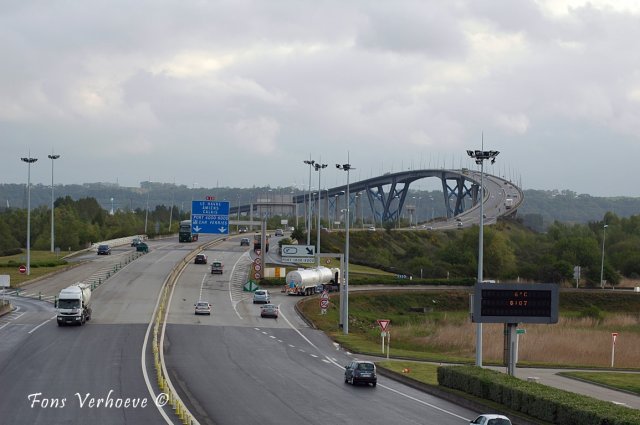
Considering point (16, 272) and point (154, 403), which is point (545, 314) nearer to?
point (154, 403)

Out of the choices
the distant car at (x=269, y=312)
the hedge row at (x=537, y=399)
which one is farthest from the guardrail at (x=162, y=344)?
the hedge row at (x=537, y=399)

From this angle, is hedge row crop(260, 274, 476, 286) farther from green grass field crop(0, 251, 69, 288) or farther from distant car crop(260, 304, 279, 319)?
green grass field crop(0, 251, 69, 288)

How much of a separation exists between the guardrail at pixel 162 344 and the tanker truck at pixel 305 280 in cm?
1244

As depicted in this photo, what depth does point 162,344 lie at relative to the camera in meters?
58.1

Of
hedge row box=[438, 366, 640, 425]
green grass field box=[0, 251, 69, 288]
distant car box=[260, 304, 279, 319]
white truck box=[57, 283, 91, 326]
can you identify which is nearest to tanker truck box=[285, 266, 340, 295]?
distant car box=[260, 304, 279, 319]

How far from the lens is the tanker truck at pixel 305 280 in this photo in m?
97.1

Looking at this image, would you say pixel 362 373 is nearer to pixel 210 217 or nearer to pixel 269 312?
pixel 269 312

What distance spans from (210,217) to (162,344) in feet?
133

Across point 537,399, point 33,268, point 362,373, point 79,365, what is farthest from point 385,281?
point 537,399

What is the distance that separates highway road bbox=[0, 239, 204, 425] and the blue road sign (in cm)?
980

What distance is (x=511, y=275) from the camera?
5625 inches

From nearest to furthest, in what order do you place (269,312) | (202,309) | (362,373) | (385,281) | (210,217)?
1. (362,373)
2. (202,309)
3. (269,312)
4. (210,217)
5. (385,281)

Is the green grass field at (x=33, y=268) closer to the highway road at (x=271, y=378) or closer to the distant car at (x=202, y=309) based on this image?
the highway road at (x=271, y=378)

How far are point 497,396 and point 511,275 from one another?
354ft
